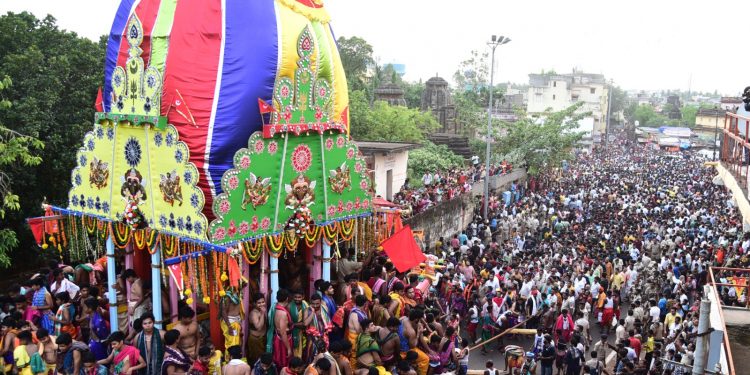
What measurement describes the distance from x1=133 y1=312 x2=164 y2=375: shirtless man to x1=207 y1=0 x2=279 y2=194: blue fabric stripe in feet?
6.21

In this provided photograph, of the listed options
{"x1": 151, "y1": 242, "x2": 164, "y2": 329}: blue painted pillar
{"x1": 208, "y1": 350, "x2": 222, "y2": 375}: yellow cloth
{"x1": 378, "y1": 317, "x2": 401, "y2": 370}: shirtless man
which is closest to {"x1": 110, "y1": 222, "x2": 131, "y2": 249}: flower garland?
{"x1": 151, "y1": 242, "x2": 164, "y2": 329}: blue painted pillar

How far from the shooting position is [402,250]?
10883 mm

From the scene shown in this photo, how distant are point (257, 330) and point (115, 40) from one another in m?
4.75

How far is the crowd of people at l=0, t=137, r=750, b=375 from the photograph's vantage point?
26.2 feet

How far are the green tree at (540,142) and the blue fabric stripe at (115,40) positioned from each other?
26.8m

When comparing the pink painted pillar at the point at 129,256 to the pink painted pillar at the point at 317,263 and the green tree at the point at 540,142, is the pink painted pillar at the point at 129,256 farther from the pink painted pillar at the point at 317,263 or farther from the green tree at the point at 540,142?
the green tree at the point at 540,142

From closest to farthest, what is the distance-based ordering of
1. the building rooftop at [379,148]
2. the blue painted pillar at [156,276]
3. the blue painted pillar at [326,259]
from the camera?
the blue painted pillar at [156,276] → the blue painted pillar at [326,259] → the building rooftop at [379,148]

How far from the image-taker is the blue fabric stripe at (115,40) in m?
9.38

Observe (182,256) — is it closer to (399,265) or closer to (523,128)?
(399,265)

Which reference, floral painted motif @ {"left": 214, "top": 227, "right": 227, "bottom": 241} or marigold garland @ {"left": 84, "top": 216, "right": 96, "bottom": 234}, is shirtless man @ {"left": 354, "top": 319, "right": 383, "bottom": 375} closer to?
floral painted motif @ {"left": 214, "top": 227, "right": 227, "bottom": 241}

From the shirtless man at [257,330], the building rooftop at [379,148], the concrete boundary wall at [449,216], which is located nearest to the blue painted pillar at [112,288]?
the shirtless man at [257,330]

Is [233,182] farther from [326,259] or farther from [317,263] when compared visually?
[317,263]

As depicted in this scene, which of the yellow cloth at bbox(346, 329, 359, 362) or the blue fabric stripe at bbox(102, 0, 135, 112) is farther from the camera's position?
the blue fabric stripe at bbox(102, 0, 135, 112)

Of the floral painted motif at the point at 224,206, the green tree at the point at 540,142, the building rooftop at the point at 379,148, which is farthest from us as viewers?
the green tree at the point at 540,142
